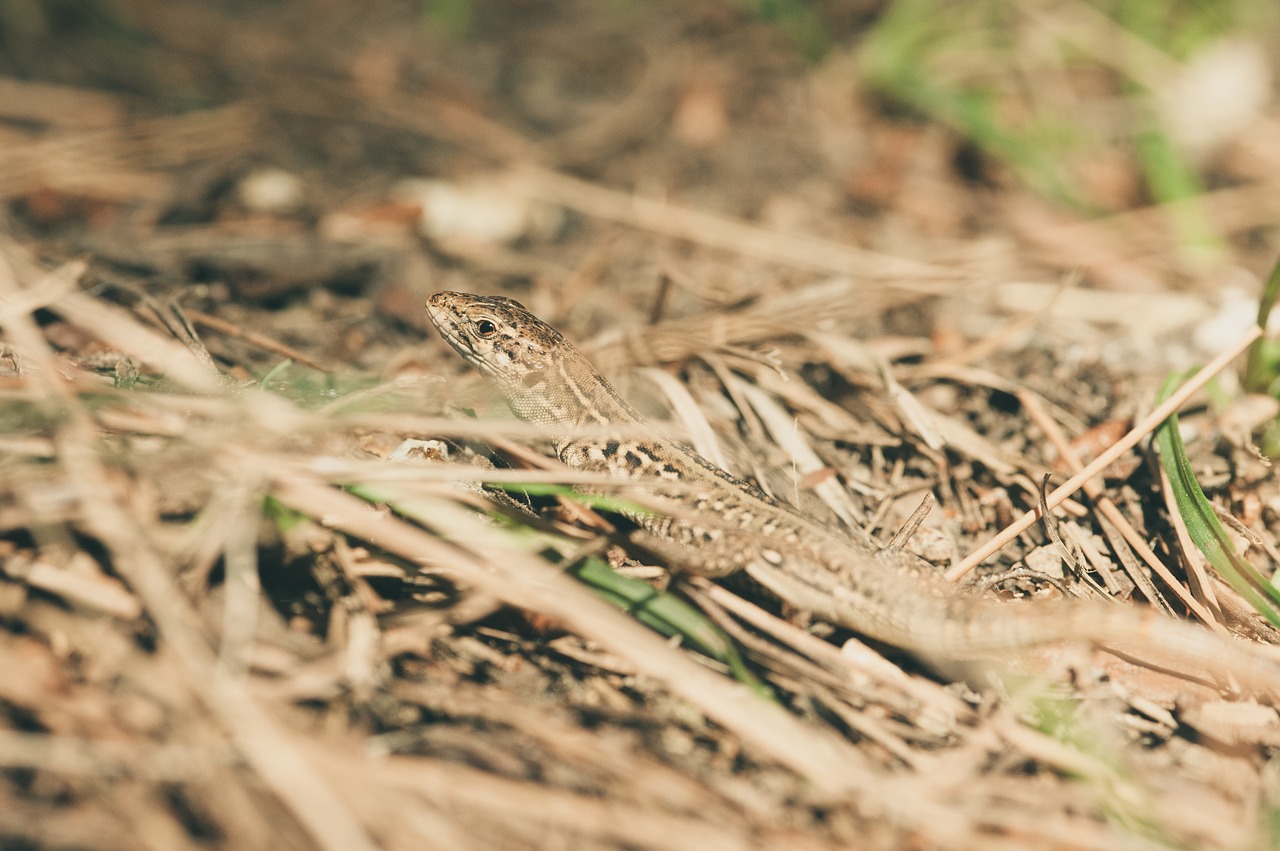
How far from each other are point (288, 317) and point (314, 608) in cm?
191

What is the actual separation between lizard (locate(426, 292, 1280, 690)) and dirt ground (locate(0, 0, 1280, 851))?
78mm

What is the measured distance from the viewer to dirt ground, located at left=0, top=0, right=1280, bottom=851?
2.06 meters

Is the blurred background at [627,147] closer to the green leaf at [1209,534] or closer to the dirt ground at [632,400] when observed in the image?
the dirt ground at [632,400]

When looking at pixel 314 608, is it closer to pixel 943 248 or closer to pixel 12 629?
pixel 12 629

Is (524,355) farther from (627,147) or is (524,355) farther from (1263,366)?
(1263,366)

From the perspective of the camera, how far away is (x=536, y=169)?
536 centimetres

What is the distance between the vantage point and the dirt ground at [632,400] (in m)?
2.06

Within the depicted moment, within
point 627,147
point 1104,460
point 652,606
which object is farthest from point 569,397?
point 627,147

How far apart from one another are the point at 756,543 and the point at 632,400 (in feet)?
3.70

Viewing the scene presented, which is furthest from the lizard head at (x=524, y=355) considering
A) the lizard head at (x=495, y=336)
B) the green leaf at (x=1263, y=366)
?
the green leaf at (x=1263, y=366)

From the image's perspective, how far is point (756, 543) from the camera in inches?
109

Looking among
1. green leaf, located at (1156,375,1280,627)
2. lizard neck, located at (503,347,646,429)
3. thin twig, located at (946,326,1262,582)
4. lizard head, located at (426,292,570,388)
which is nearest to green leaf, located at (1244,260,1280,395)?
thin twig, located at (946,326,1262,582)

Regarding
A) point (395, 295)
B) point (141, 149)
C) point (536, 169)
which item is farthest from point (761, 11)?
point (141, 149)

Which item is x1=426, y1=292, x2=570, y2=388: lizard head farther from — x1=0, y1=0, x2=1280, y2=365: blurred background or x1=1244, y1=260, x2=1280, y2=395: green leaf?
x1=1244, y1=260, x2=1280, y2=395: green leaf
